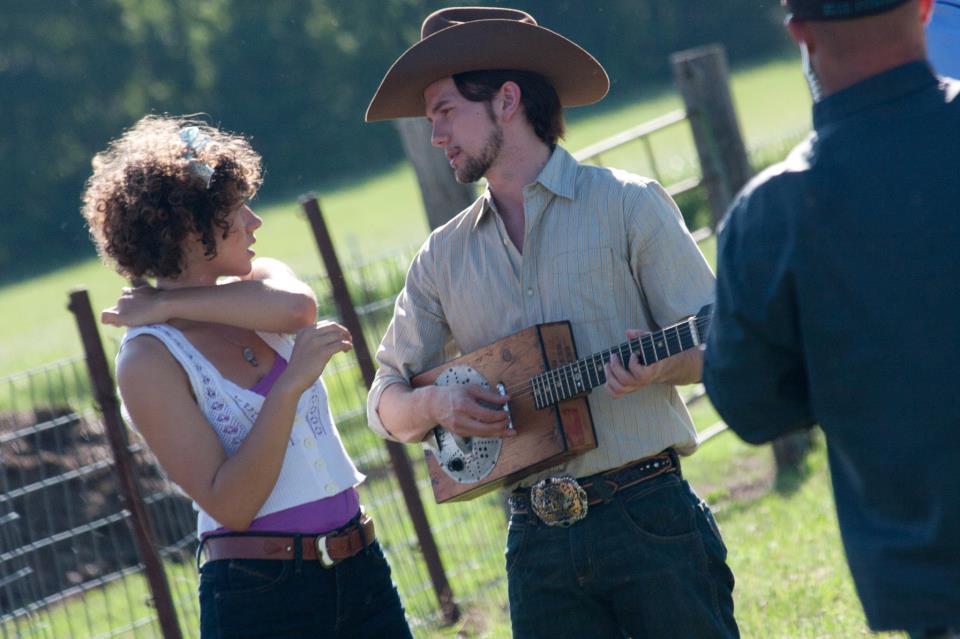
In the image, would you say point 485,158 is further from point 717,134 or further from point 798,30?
point 717,134

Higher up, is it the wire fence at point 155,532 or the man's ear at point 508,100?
the man's ear at point 508,100

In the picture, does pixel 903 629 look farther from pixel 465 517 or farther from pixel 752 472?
pixel 752 472

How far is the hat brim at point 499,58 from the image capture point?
3.67 m

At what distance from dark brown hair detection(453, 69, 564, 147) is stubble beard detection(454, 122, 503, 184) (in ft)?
0.36

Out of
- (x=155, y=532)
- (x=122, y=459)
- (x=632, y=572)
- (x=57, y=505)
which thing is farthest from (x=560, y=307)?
(x=57, y=505)

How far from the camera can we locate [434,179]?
6.27 m

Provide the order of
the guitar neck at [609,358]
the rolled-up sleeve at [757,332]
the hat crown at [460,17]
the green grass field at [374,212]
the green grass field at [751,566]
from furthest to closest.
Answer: the green grass field at [374,212]
the green grass field at [751,566]
the hat crown at [460,17]
the guitar neck at [609,358]
the rolled-up sleeve at [757,332]

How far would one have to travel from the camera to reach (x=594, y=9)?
6153 centimetres

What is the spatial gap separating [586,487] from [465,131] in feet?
3.51

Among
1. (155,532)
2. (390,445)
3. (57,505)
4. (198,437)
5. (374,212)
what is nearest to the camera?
(198,437)

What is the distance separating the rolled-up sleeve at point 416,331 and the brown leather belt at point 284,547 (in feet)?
1.76

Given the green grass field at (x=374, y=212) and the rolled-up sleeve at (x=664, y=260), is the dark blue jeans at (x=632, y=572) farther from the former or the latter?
the green grass field at (x=374, y=212)

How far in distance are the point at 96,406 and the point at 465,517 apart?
8.13ft

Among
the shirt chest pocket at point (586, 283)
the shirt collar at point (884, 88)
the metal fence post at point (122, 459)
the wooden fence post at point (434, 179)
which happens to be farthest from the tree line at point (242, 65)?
the shirt collar at point (884, 88)
